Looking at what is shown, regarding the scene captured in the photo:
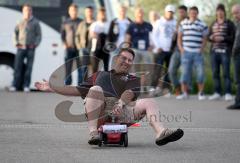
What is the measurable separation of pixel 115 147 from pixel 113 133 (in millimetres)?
306

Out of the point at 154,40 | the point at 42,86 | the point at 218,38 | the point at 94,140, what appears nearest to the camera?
the point at 42,86

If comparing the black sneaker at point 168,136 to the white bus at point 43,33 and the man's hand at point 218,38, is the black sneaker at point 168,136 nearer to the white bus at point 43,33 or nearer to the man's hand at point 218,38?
the man's hand at point 218,38

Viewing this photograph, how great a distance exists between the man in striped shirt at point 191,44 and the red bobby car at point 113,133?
940cm

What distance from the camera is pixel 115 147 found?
413 inches

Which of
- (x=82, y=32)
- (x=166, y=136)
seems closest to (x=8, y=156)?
(x=166, y=136)

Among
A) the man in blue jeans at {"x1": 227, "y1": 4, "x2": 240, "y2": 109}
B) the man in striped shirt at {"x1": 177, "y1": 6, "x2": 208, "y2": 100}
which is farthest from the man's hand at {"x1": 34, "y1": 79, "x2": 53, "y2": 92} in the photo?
the man in striped shirt at {"x1": 177, "y1": 6, "x2": 208, "y2": 100}

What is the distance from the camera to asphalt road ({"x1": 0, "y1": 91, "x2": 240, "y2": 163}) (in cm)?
953

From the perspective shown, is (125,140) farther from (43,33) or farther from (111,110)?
(43,33)

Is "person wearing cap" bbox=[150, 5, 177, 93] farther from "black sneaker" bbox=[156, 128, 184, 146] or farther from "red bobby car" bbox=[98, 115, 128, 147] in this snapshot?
"black sneaker" bbox=[156, 128, 184, 146]

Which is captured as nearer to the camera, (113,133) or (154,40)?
(113,133)

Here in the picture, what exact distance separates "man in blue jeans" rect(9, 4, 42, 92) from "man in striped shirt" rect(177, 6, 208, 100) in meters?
3.45

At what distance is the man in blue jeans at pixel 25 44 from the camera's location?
21.3m

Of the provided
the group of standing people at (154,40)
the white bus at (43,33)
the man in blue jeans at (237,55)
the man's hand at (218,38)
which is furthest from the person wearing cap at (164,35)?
the man in blue jeans at (237,55)

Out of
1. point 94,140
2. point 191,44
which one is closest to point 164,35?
point 191,44
